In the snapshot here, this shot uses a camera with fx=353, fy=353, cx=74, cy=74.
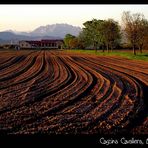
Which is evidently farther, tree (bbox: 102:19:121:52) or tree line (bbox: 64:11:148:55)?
tree (bbox: 102:19:121:52)

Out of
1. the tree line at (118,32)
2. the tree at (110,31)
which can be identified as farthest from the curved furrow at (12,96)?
the tree at (110,31)

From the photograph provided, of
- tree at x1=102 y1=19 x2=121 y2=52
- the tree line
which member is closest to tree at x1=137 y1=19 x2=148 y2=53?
the tree line

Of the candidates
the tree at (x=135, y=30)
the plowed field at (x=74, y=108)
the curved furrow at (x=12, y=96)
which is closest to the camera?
the plowed field at (x=74, y=108)

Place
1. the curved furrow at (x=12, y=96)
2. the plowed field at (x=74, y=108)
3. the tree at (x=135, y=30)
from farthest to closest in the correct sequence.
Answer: the tree at (x=135, y=30) → the curved furrow at (x=12, y=96) → the plowed field at (x=74, y=108)

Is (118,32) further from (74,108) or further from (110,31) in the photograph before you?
(74,108)

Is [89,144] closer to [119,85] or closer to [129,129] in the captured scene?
[129,129]

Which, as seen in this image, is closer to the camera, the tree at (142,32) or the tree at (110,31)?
the tree at (142,32)

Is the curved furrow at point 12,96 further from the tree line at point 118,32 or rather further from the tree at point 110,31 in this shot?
the tree at point 110,31

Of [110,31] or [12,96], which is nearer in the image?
[12,96]

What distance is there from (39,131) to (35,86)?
8585mm

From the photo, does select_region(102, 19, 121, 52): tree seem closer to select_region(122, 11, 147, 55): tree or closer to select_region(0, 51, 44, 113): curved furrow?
select_region(122, 11, 147, 55): tree

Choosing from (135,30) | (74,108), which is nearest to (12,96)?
(74,108)

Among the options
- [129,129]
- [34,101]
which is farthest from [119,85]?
[129,129]

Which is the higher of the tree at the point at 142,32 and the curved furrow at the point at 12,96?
the tree at the point at 142,32
